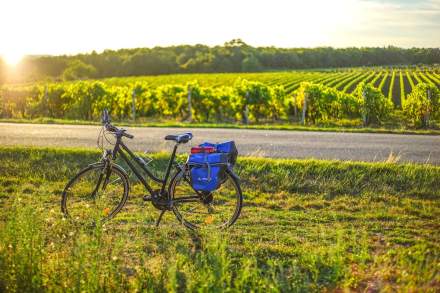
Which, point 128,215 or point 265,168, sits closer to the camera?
point 128,215

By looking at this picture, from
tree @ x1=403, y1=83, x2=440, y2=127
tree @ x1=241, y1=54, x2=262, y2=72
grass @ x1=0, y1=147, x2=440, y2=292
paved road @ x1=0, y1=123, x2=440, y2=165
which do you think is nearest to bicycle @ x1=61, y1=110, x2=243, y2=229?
grass @ x1=0, y1=147, x2=440, y2=292

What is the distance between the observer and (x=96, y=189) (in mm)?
6355

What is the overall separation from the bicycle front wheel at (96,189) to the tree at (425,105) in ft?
54.3

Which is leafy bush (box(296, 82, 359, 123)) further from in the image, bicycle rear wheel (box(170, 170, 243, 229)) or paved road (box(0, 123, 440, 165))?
bicycle rear wheel (box(170, 170, 243, 229))

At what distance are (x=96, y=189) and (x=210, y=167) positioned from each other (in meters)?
1.61

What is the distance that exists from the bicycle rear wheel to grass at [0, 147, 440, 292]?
0.22 metres

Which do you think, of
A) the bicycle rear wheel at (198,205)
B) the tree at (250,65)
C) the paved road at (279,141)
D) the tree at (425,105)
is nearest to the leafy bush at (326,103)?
the tree at (425,105)

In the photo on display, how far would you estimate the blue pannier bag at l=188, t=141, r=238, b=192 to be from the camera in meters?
5.84

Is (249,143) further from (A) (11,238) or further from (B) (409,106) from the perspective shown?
(B) (409,106)

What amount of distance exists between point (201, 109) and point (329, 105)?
6091 mm

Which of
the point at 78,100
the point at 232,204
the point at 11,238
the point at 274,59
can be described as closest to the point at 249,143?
the point at 232,204

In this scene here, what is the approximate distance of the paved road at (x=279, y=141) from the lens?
1090 cm

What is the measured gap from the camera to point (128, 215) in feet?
22.6

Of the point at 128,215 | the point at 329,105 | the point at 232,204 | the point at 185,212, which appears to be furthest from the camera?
the point at 329,105
